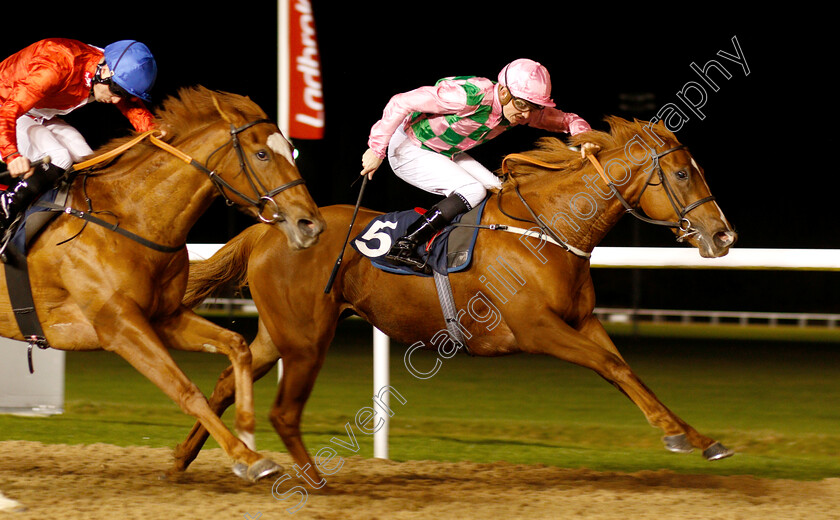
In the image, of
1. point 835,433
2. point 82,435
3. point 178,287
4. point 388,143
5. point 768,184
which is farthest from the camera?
point 768,184

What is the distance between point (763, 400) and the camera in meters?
7.07

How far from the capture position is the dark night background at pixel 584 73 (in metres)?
16.8

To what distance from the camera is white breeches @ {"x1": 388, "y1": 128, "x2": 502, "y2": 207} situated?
12.7ft

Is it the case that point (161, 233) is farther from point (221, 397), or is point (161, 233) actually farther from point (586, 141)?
point (586, 141)

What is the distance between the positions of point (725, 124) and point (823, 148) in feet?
7.99

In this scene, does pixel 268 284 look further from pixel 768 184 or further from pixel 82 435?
pixel 768 184

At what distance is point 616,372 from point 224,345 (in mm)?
1439

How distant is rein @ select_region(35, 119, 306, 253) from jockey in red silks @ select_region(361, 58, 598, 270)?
0.73 m

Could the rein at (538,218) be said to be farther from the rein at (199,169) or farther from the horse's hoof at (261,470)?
the horse's hoof at (261,470)

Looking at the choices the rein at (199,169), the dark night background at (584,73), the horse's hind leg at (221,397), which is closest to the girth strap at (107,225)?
the rein at (199,169)

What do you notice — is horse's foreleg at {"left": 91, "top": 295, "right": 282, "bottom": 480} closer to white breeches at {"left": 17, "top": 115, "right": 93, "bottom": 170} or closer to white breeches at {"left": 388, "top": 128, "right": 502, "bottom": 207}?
white breeches at {"left": 17, "top": 115, "right": 93, "bottom": 170}

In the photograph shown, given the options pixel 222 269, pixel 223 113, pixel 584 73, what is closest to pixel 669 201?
pixel 223 113

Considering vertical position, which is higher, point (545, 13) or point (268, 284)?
point (545, 13)

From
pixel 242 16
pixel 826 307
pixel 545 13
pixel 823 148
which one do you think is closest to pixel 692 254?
pixel 545 13
